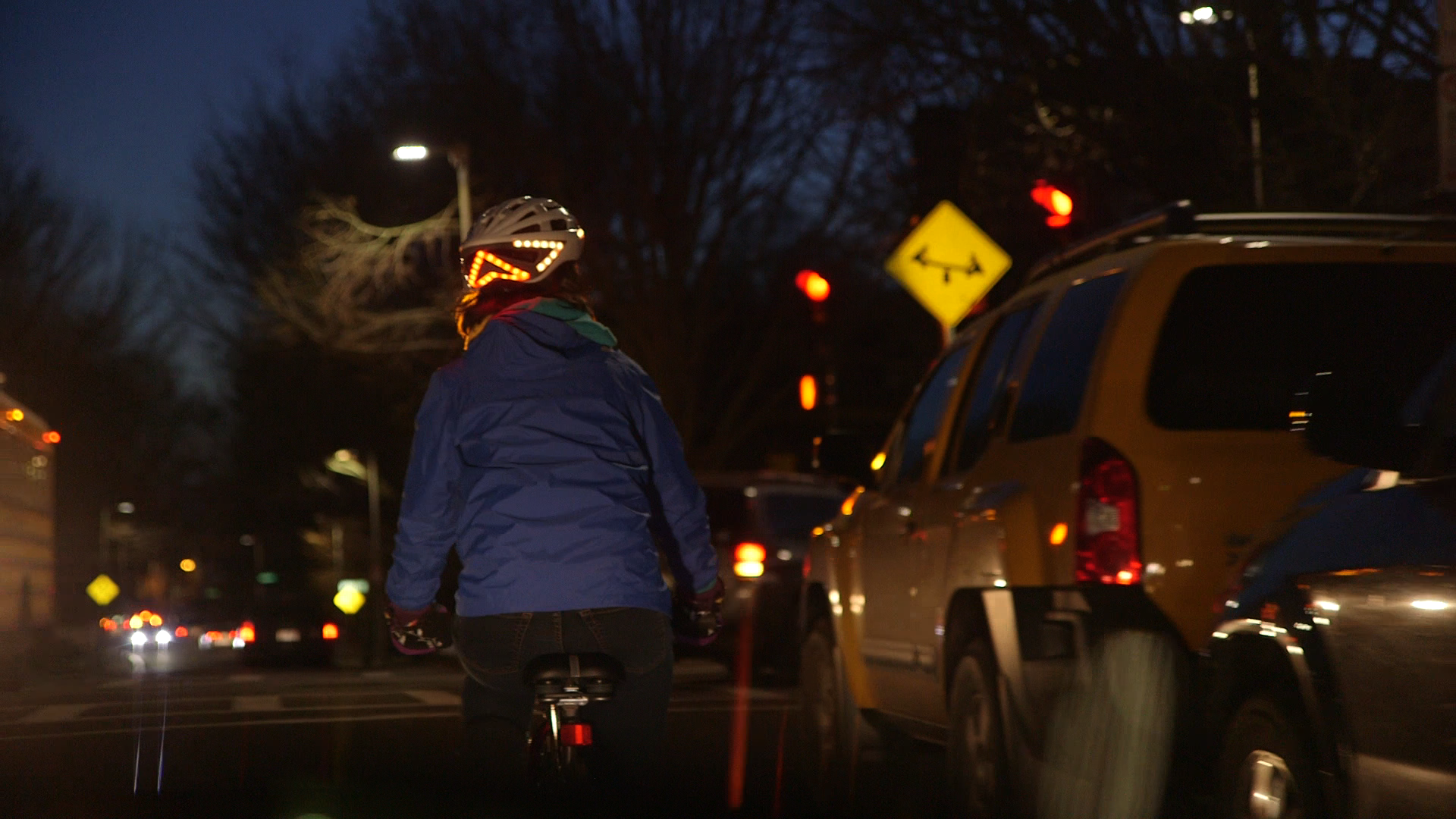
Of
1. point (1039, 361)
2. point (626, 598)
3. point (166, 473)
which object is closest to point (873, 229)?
point (1039, 361)

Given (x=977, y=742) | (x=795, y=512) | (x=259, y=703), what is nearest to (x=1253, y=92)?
(x=795, y=512)

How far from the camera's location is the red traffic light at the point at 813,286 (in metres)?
15.0

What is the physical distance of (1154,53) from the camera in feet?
56.3

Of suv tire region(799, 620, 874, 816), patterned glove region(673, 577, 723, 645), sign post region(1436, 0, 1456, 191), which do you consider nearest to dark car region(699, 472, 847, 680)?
suv tire region(799, 620, 874, 816)

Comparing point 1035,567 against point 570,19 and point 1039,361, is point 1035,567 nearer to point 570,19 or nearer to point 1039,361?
point 1039,361

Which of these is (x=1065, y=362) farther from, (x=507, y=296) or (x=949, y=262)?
(x=949, y=262)

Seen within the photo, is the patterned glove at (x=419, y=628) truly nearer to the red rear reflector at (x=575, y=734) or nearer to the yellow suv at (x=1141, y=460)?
the red rear reflector at (x=575, y=734)

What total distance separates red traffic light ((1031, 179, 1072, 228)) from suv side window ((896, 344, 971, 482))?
3.79 metres

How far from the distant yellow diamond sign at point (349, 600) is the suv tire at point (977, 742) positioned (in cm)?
2054

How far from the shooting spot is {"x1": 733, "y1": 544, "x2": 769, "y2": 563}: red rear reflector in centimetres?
1697

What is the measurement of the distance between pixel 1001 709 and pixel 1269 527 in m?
1.19

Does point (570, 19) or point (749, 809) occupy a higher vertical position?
point (570, 19)

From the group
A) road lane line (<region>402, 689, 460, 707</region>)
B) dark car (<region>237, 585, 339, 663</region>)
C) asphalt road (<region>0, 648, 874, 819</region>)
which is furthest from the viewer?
dark car (<region>237, 585, 339, 663</region>)

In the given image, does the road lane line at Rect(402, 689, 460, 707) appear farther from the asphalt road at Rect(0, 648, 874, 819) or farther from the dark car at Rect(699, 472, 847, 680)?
the dark car at Rect(699, 472, 847, 680)
